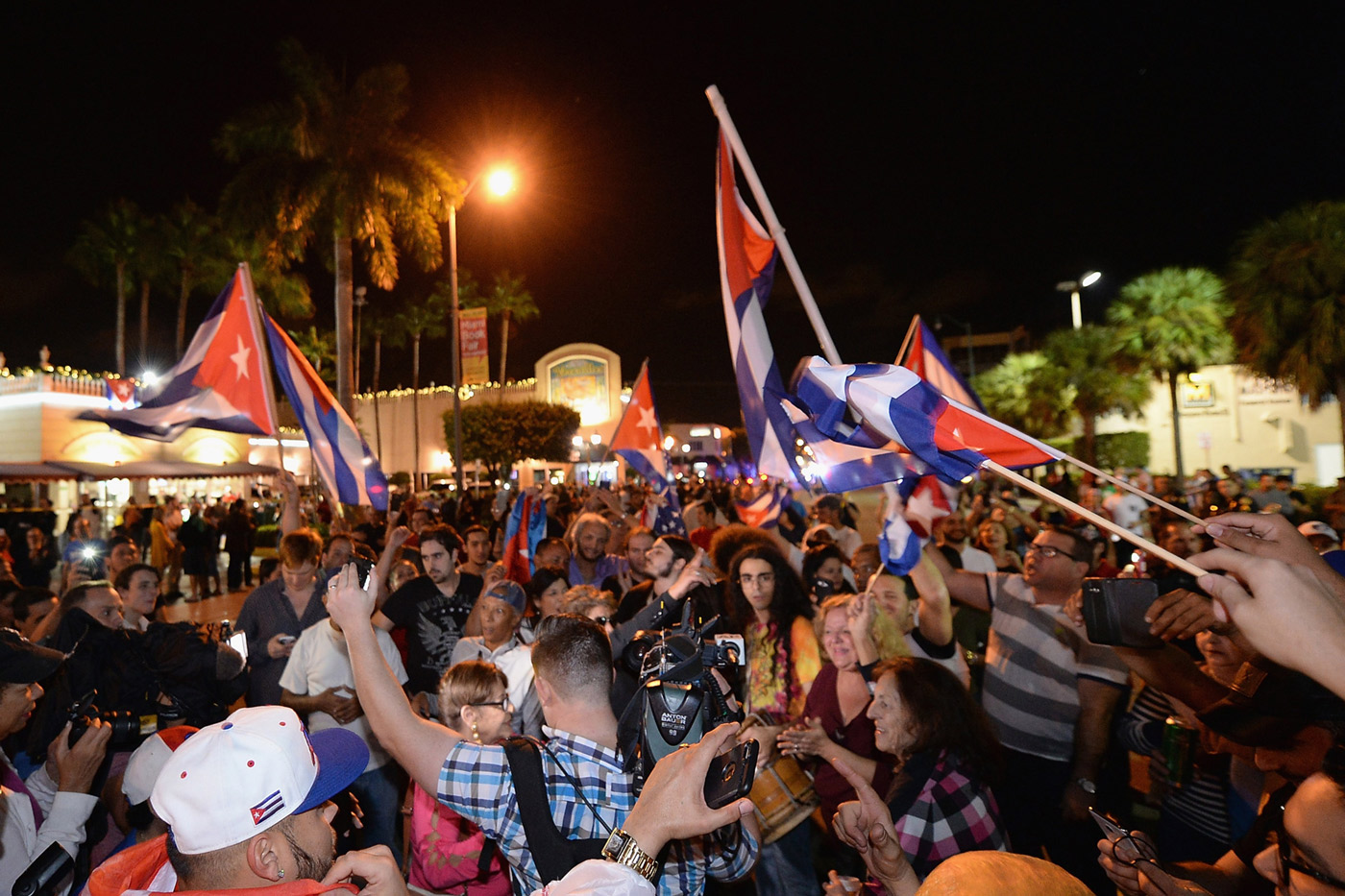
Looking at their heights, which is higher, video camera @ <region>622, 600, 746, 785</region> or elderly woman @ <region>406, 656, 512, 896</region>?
video camera @ <region>622, 600, 746, 785</region>

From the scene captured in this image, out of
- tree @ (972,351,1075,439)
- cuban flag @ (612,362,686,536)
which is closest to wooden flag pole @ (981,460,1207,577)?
cuban flag @ (612,362,686,536)

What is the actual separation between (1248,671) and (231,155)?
21703 millimetres

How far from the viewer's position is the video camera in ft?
5.91

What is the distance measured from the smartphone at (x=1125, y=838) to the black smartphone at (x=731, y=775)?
1.04 m

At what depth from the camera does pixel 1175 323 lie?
93.8 feet

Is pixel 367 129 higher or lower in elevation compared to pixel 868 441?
higher

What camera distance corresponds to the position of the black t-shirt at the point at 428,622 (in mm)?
5129

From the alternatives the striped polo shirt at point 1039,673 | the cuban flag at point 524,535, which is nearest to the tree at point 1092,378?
the cuban flag at point 524,535

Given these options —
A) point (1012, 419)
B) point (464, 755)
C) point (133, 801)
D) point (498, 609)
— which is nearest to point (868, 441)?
point (464, 755)

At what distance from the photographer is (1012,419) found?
146 feet

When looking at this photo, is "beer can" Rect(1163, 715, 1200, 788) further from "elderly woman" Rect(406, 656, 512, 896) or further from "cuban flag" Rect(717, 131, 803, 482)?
"elderly woman" Rect(406, 656, 512, 896)

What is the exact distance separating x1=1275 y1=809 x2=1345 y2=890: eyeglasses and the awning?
23.8 m

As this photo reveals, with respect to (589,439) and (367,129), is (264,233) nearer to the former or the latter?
(367,129)

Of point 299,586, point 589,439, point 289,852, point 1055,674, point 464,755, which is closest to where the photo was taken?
point 289,852
